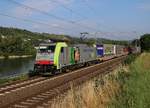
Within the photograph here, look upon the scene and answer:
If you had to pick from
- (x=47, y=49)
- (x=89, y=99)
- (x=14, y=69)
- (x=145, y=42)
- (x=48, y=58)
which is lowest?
(x=14, y=69)

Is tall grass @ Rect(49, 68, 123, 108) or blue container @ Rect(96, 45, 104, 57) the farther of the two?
blue container @ Rect(96, 45, 104, 57)

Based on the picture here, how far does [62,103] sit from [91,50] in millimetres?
40844

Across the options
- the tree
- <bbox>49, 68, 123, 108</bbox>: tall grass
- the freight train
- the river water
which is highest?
the tree

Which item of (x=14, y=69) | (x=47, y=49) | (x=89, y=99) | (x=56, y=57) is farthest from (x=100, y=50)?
(x=89, y=99)

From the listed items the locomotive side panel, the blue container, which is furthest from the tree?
the locomotive side panel

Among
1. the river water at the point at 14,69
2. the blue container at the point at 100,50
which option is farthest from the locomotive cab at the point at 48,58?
the blue container at the point at 100,50

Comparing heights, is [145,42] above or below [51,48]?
above

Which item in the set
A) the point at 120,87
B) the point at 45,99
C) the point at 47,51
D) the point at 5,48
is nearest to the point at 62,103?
the point at 120,87

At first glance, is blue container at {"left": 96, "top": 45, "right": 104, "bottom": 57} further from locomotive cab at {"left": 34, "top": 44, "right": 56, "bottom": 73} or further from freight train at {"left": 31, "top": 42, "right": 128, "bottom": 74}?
locomotive cab at {"left": 34, "top": 44, "right": 56, "bottom": 73}

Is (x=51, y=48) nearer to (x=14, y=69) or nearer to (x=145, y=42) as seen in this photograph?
(x=14, y=69)

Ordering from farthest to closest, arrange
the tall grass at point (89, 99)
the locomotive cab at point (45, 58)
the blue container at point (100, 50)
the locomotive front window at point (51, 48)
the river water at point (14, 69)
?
the blue container at point (100, 50)
the river water at point (14, 69)
the locomotive front window at point (51, 48)
the locomotive cab at point (45, 58)
the tall grass at point (89, 99)

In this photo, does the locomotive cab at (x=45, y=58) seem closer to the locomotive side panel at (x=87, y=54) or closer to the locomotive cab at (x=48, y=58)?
the locomotive cab at (x=48, y=58)

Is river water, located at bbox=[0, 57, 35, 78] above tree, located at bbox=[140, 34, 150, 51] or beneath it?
beneath

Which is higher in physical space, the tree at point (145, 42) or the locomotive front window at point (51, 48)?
the tree at point (145, 42)
